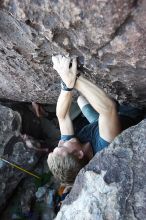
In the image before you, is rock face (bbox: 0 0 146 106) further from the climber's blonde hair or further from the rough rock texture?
the rough rock texture

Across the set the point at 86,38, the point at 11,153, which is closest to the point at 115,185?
the point at 86,38

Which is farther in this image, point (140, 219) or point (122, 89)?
point (122, 89)

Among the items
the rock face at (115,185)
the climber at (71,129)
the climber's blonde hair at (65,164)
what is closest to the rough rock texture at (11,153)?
the climber at (71,129)

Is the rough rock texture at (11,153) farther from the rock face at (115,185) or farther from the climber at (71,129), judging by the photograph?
the rock face at (115,185)

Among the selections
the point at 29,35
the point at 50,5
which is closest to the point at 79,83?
the point at 29,35

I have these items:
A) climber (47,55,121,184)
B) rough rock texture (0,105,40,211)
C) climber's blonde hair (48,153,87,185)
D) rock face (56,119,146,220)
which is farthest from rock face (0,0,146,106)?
rough rock texture (0,105,40,211)

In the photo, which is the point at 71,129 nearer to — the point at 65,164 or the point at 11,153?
the point at 65,164

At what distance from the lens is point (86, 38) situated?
75.4 inches

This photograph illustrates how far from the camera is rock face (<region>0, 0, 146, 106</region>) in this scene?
1.74 meters

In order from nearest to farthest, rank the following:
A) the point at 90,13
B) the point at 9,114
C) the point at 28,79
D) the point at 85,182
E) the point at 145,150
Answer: the point at 90,13 → the point at 145,150 → the point at 85,182 → the point at 28,79 → the point at 9,114

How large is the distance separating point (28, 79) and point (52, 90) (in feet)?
0.79

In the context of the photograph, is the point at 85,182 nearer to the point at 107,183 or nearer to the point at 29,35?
the point at 107,183

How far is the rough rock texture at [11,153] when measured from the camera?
347cm

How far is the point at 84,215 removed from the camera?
2004 mm
